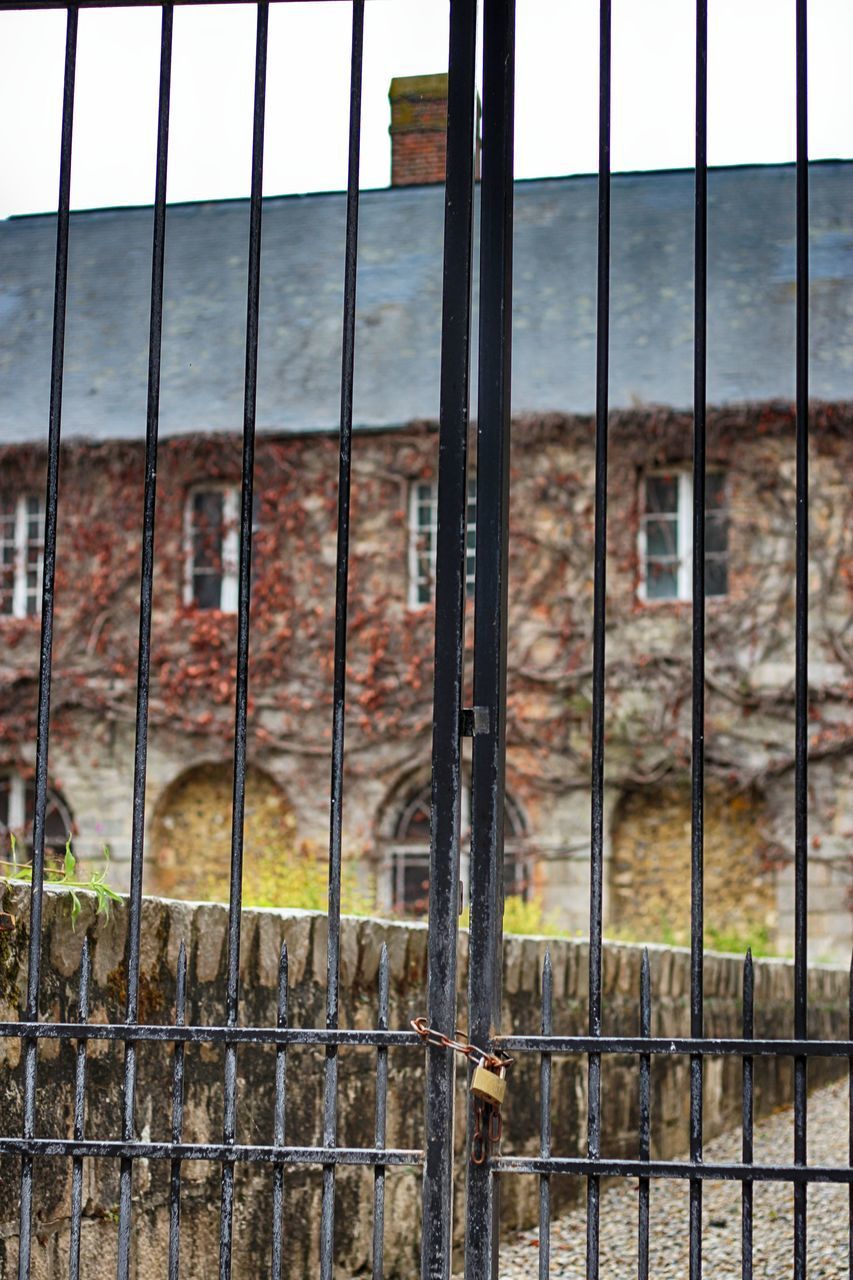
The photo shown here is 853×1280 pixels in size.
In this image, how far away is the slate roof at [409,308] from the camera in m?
14.3

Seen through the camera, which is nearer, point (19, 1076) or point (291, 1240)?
point (19, 1076)

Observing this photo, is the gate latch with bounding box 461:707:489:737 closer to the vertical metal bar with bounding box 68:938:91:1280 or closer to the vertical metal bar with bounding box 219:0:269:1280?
the vertical metal bar with bounding box 219:0:269:1280

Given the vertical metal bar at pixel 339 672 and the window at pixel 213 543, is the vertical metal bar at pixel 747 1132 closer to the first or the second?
the vertical metal bar at pixel 339 672

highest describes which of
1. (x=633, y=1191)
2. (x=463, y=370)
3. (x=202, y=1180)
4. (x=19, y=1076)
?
(x=463, y=370)

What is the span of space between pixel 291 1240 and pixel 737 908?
10079mm

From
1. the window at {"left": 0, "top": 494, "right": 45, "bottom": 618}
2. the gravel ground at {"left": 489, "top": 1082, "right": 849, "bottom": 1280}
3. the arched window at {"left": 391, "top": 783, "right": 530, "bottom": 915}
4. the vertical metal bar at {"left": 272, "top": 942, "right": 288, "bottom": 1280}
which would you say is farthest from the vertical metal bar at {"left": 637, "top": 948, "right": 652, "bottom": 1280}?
the window at {"left": 0, "top": 494, "right": 45, "bottom": 618}

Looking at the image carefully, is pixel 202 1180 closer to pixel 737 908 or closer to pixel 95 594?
pixel 737 908

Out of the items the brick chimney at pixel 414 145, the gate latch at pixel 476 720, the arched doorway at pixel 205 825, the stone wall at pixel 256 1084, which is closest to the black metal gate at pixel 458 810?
the gate latch at pixel 476 720

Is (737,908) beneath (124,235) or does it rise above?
beneath

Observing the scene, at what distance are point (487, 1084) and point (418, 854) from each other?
12.1 metres

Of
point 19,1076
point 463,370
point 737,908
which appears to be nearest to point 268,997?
point 19,1076

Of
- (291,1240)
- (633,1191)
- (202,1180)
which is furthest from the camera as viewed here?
(633,1191)

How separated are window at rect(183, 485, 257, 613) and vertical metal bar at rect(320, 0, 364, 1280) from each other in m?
12.0

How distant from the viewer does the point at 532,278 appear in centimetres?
1510
